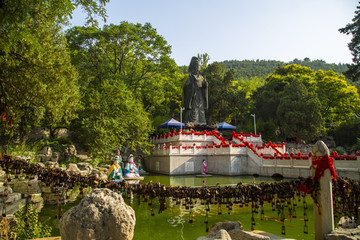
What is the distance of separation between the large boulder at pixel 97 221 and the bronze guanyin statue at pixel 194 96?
27158mm

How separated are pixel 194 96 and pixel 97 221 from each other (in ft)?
94.5

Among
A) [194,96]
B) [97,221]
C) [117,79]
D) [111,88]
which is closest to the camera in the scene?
[97,221]

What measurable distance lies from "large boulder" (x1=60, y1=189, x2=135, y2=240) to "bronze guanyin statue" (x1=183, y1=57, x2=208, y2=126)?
89.1ft

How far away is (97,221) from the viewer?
13.6ft

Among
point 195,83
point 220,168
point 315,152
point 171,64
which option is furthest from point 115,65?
point 315,152

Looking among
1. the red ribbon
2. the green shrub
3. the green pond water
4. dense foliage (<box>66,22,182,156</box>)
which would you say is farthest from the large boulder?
dense foliage (<box>66,22,182,156</box>)

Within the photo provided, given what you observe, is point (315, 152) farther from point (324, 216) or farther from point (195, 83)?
point (195, 83)

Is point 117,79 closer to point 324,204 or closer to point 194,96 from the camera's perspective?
point 194,96

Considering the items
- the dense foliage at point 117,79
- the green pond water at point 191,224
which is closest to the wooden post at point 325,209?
the green pond water at point 191,224

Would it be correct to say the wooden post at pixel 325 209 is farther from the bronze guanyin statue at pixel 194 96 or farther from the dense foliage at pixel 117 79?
the bronze guanyin statue at pixel 194 96

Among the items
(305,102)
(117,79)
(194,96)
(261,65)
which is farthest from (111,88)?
(261,65)

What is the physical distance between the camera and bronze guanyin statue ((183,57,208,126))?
31938 millimetres

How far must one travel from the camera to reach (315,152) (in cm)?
605

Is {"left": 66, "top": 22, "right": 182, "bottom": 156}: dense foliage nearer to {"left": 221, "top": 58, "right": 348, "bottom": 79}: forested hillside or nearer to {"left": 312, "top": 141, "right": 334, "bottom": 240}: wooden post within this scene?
{"left": 312, "top": 141, "right": 334, "bottom": 240}: wooden post
